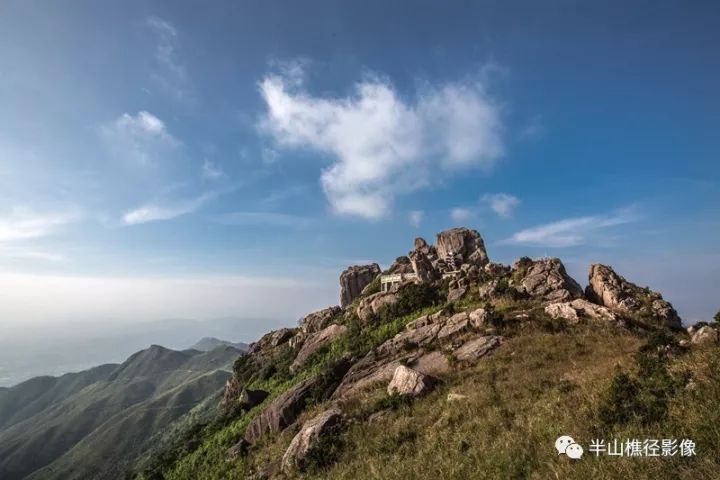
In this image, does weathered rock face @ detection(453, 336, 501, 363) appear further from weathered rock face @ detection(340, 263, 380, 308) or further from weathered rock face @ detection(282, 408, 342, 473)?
weathered rock face @ detection(340, 263, 380, 308)

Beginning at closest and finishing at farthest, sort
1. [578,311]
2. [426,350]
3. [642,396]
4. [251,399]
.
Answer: [642,396], [426,350], [578,311], [251,399]

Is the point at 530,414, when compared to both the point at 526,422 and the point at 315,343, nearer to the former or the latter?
the point at 526,422

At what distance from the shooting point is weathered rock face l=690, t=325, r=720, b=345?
18672 millimetres

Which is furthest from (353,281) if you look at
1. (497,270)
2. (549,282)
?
(549,282)

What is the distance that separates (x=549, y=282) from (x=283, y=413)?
26.4 metres

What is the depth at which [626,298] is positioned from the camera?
31781 mm

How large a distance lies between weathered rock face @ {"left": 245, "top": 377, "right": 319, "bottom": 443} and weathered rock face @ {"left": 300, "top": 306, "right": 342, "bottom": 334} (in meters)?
28.6

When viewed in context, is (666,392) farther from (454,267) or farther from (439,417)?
(454,267)

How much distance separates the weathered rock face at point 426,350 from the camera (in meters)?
24.6

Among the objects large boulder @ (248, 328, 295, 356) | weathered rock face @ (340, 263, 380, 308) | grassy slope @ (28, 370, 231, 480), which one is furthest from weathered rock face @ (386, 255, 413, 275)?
grassy slope @ (28, 370, 231, 480)

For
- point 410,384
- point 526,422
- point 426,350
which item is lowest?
point 410,384

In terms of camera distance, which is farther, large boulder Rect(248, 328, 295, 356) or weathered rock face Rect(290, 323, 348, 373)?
large boulder Rect(248, 328, 295, 356)

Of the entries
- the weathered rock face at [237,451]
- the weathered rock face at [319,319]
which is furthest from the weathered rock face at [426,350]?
the weathered rock face at [319,319]

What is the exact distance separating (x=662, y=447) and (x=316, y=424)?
1517 centimetres
